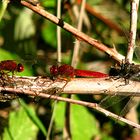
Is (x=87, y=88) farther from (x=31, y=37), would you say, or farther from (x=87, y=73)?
(x=31, y=37)

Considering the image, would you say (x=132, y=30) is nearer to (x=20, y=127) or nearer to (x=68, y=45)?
(x=20, y=127)

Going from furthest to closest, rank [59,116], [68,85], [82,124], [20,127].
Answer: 1. [82,124]
2. [59,116]
3. [20,127]
4. [68,85]

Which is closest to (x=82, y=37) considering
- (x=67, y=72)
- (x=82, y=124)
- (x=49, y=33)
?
(x=67, y=72)

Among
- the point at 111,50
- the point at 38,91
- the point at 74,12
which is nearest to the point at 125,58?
the point at 111,50

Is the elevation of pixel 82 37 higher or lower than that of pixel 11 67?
higher

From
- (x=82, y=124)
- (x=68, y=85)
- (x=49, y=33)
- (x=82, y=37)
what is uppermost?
(x=49, y=33)

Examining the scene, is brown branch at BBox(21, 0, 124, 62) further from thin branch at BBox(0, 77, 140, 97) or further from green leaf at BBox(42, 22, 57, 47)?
green leaf at BBox(42, 22, 57, 47)

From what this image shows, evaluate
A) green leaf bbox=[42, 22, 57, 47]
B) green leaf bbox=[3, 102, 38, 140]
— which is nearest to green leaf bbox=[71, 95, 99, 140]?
green leaf bbox=[3, 102, 38, 140]

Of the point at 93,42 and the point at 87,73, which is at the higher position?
the point at 93,42
